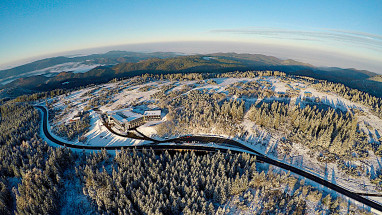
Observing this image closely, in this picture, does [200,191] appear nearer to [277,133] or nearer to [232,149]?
[232,149]

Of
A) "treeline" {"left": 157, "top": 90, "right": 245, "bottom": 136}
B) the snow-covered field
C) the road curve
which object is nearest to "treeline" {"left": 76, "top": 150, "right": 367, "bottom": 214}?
the road curve

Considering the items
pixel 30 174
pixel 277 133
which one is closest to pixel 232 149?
pixel 277 133

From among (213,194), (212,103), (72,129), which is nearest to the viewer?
(213,194)

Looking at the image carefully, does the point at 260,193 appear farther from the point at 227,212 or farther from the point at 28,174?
the point at 28,174

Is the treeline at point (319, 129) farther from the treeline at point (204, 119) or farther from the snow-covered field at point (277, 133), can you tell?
the treeline at point (204, 119)

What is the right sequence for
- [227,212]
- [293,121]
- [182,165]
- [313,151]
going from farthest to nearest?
[293,121] → [313,151] → [182,165] → [227,212]

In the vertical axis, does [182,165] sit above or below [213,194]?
above

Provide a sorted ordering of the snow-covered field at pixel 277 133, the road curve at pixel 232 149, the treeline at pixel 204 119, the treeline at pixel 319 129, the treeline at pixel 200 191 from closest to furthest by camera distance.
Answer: the treeline at pixel 200 191
the road curve at pixel 232 149
the snow-covered field at pixel 277 133
the treeline at pixel 319 129
the treeline at pixel 204 119

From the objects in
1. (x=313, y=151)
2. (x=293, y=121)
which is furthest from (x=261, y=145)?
(x=293, y=121)

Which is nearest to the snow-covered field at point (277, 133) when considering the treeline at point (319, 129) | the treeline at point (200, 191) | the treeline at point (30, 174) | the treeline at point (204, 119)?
the treeline at point (204, 119)

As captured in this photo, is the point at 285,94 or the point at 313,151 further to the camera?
the point at 285,94

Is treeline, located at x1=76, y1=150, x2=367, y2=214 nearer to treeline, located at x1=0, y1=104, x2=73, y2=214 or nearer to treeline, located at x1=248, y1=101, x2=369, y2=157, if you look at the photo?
treeline, located at x1=0, y1=104, x2=73, y2=214
